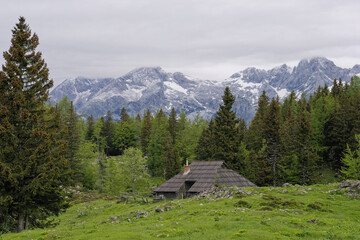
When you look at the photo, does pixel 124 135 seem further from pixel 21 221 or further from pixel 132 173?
pixel 21 221

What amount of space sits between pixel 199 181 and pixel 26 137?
94.2ft

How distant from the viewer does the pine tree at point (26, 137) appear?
24.9m

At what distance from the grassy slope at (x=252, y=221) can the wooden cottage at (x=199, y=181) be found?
465 inches

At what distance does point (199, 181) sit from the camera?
48.7m

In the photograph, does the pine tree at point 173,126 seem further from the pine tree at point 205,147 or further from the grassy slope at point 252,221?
the grassy slope at point 252,221

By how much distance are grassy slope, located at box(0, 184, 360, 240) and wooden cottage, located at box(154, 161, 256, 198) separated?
11.8 m

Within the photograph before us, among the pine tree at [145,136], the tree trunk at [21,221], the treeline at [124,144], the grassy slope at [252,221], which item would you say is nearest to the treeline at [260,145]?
the treeline at [124,144]

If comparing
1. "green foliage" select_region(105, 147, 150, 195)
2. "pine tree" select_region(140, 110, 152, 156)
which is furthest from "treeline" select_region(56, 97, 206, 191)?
"green foliage" select_region(105, 147, 150, 195)

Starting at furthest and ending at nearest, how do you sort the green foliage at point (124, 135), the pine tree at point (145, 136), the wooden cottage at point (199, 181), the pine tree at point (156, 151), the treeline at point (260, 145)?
the green foliage at point (124, 135) < the pine tree at point (145, 136) < the pine tree at point (156, 151) < the treeline at point (260, 145) < the wooden cottage at point (199, 181)

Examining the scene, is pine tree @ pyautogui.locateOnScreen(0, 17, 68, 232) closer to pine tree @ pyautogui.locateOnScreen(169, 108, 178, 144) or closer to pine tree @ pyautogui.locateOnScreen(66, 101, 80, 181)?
pine tree @ pyautogui.locateOnScreen(66, 101, 80, 181)

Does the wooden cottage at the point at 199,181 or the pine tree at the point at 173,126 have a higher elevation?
the pine tree at the point at 173,126

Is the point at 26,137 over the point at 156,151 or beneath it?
over

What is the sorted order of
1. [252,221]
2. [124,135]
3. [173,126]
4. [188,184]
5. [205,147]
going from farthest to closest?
[124,135] < [173,126] < [205,147] < [188,184] < [252,221]

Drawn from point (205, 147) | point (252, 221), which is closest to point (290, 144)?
point (205, 147)
